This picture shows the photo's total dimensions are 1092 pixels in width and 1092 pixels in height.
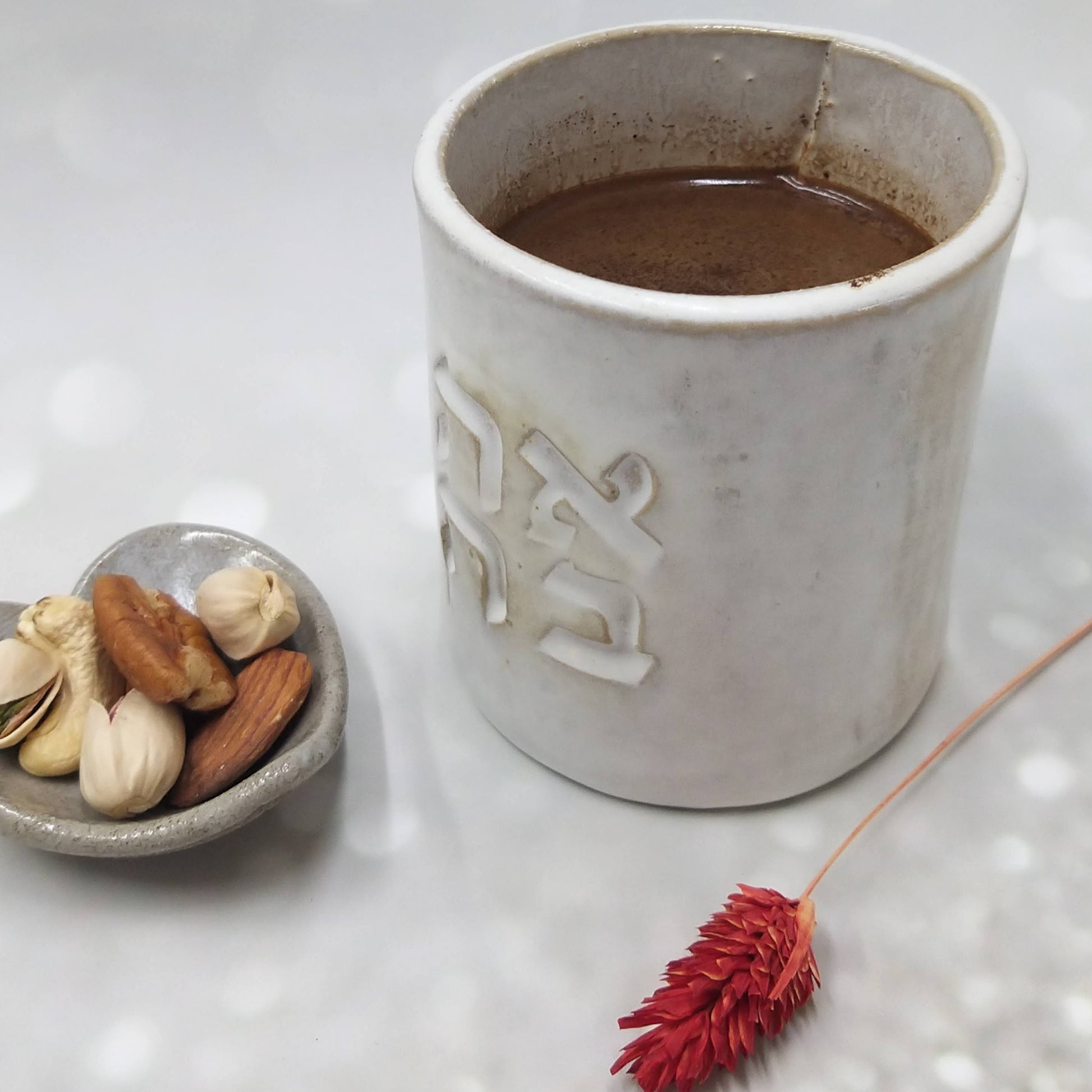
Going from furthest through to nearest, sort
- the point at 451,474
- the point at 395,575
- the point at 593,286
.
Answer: the point at 395,575 < the point at 451,474 < the point at 593,286

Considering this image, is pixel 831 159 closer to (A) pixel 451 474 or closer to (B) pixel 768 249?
(B) pixel 768 249

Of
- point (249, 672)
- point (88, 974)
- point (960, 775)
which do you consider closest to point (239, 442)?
point (249, 672)

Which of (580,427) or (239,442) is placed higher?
(580,427)

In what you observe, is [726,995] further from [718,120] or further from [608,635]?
[718,120]

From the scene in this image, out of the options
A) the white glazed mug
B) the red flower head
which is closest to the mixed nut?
the white glazed mug

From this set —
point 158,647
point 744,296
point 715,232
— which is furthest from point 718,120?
point 158,647

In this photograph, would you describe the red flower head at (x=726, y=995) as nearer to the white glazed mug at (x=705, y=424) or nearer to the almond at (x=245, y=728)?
the white glazed mug at (x=705, y=424)

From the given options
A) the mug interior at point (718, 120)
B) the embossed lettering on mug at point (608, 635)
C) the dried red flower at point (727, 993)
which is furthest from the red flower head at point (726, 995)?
the mug interior at point (718, 120)
